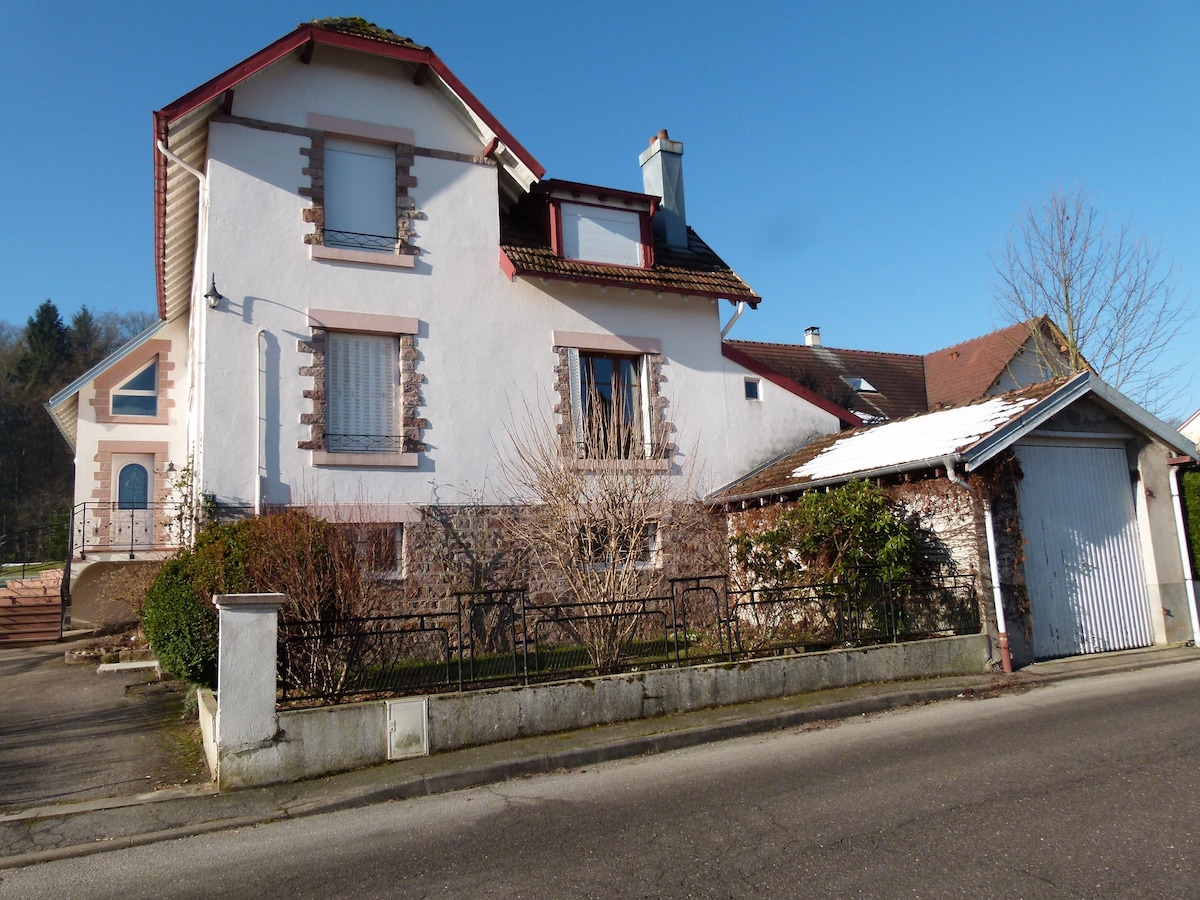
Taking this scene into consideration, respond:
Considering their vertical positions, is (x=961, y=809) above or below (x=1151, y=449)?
below

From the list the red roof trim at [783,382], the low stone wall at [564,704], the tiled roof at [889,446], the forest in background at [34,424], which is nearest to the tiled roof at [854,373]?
the red roof trim at [783,382]

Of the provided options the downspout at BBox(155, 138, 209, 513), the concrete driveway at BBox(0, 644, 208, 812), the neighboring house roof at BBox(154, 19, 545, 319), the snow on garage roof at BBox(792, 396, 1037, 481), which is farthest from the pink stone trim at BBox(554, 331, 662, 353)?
the concrete driveway at BBox(0, 644, 208, 812)

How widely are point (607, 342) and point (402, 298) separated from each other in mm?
3416

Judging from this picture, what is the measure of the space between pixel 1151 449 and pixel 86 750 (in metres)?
13.8

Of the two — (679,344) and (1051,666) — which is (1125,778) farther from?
(679,344)

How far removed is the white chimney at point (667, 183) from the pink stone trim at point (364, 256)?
498 centimetres

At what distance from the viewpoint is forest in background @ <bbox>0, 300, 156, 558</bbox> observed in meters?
42.2

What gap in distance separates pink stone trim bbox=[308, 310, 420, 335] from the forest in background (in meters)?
29.2

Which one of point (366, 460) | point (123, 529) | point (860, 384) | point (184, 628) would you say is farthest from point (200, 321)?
point (860, 384)

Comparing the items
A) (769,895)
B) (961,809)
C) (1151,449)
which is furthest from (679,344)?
(769,895)

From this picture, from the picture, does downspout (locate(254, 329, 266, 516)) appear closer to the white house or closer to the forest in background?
the white house

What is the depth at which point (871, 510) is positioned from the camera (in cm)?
1117

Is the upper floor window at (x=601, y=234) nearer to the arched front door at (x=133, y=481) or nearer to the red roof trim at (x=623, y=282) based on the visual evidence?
the red roof trim at (x=623, y=282)

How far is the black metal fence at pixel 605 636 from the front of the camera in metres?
8.14
